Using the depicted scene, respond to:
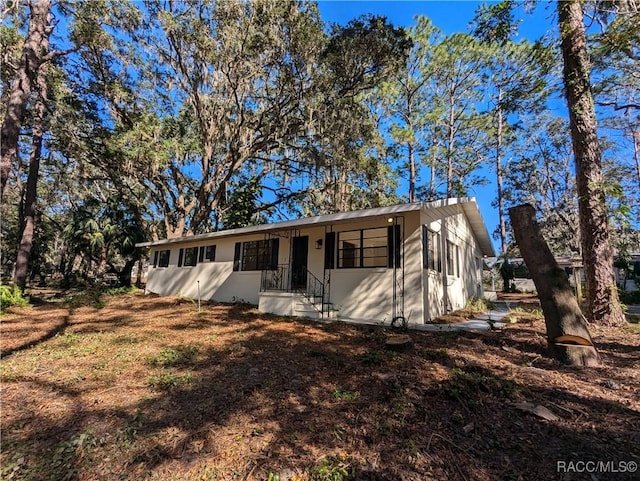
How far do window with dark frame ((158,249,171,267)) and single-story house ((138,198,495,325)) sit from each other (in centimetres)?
246

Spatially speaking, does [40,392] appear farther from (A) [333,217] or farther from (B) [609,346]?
(B) [609,346]

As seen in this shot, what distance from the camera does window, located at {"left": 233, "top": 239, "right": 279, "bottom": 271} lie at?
A: 10852mm

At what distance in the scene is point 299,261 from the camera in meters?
10.3

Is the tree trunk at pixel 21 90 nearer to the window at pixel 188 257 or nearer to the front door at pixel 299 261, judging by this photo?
the window at pixel 188 257

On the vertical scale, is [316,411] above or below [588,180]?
below

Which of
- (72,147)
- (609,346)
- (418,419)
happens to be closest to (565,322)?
(609,346)

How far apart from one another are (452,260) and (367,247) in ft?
12.3

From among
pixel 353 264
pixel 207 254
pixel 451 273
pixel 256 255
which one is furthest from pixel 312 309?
pixel 207 254

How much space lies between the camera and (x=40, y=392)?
12.3 ft

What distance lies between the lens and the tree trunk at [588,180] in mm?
6527

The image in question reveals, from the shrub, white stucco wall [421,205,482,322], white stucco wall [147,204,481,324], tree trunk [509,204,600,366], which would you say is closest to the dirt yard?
tree trunk [509,204,600,366]

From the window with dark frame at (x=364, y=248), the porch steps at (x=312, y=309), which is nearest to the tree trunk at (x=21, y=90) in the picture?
the porch steps at (x=312, y=309)

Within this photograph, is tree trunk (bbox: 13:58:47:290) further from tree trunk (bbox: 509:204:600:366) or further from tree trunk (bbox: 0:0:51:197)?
tree trunk (bbox: 509:204:600:366)

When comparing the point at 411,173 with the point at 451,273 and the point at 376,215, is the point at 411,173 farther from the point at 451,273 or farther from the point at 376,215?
the point at 376,215
